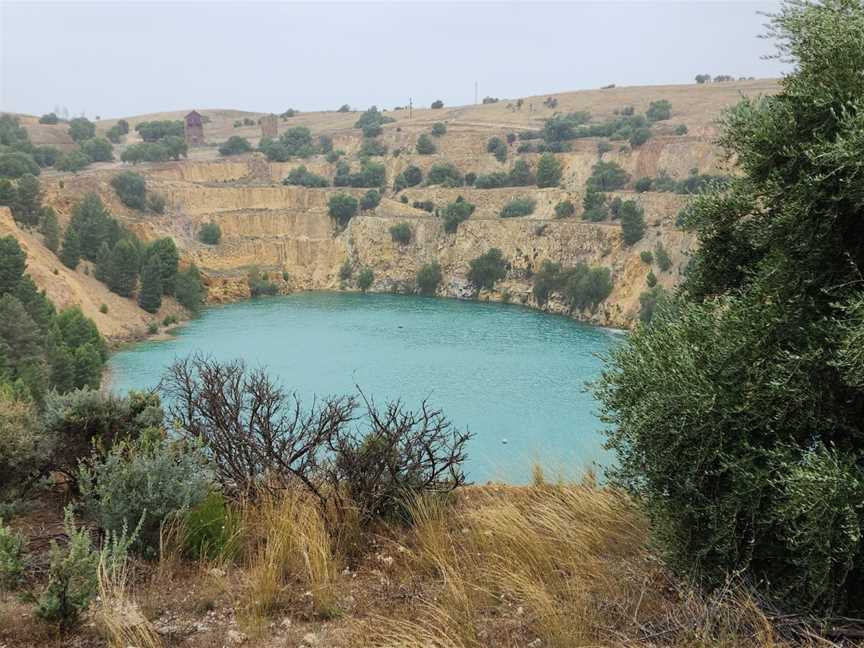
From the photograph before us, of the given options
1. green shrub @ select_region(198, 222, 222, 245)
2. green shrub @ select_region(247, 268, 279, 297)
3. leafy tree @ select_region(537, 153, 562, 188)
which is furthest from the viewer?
leafy tree @ select_region(537, 153, 562, 188)

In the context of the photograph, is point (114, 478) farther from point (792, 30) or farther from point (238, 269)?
point (238, 269)

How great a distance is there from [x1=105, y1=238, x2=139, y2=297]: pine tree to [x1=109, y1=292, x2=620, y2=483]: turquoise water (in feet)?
16.0

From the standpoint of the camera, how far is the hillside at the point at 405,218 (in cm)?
5128

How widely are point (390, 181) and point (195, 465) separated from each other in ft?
233

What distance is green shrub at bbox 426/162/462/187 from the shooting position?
70.0 m

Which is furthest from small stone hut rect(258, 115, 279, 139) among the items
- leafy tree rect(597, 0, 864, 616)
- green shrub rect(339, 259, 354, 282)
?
leafy tree rect(597, 0, 864, 616)

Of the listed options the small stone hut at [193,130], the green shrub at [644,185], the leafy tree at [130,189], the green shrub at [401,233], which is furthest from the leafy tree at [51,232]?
the green shrub at [644,185]

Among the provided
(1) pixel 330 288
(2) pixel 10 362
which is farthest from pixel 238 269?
(2) pixel 10 362

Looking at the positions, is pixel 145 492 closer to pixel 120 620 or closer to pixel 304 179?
pixel 120 620

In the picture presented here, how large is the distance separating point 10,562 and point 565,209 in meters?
58.4

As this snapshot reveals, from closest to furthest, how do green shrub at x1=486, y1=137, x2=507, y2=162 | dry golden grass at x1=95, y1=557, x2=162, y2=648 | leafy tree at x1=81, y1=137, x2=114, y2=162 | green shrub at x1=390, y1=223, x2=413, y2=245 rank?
1. dry golden grass at x1=95, y1=557, x2=162, y2=648
2. green shrub at x1=390, y1=223, x2=413, y2=245
3. green shrub at x1=486, y1=137, x2=507, y2=162
4. leafy tree at x1=81, y1=137, x2=114, y2=162

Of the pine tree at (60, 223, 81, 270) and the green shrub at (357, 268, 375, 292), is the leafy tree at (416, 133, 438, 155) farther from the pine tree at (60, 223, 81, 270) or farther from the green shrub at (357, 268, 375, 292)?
the pine tree at (60, 223, 81, 270)

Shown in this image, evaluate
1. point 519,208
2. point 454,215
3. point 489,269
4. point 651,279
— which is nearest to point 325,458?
point 651,279

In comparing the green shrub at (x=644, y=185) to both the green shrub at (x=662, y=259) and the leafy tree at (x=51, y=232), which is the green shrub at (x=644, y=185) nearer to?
the green shrub at (x=662, y=259)
